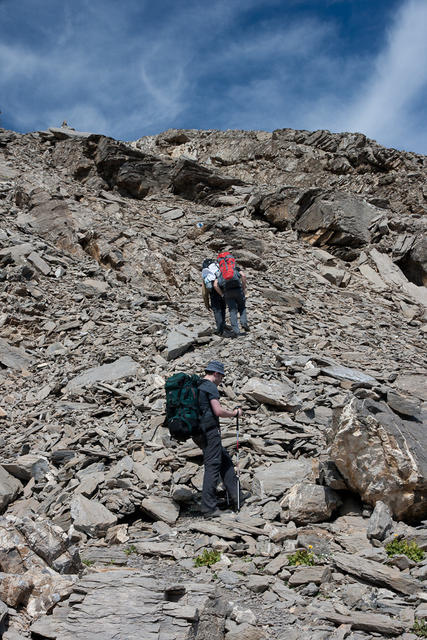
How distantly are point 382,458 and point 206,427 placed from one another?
7.84ft

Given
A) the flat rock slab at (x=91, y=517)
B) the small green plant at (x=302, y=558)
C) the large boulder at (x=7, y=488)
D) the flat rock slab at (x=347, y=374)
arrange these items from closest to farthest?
the small green plant at (x=302, y=558), the flat rock slab at (x=91, y=517), the large boulder at (x=7, y=488), the flat rock slab at (x=347, y=374)

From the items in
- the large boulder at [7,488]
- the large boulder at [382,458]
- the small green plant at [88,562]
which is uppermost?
the large boulder at [382,458]

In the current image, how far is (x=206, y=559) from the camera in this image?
565 centimetres

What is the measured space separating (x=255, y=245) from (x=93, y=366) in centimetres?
1279

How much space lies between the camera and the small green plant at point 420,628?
12.9ft

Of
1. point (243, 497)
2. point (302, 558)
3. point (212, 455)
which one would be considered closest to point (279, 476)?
Result: point (243, 497)

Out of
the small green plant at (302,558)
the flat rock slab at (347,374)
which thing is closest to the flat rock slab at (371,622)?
the small green plant at (302,558)

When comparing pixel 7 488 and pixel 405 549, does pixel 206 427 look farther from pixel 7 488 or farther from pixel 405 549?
pixel 7 488

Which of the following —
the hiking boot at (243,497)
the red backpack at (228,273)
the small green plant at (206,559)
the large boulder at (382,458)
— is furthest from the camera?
the red backpack at (228,273)

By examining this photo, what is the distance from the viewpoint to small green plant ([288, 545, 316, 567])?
17.7ft

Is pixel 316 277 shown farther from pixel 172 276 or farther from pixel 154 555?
pixel 154 555

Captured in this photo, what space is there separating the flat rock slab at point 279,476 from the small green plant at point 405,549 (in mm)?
1905

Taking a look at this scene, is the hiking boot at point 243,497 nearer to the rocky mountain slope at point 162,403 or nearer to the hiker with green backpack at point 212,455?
the hiker with green backpack at point 212,455

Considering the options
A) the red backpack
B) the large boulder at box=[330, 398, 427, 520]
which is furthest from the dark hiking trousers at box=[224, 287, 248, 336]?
the large boulder at box=[330, 398, 427, 520]
